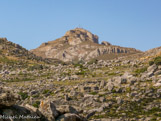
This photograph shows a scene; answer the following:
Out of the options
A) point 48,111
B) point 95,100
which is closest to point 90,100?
point 95,100

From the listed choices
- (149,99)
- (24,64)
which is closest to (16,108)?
(149,99)

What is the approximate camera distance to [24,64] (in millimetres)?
92438

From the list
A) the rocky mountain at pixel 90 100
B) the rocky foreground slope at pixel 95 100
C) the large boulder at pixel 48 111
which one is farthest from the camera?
the large boulder at pixel 48 111

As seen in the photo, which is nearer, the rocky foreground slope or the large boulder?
the rocky foreground slope

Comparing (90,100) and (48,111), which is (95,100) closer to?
(90,100)

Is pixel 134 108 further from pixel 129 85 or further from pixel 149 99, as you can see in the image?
pixel 129 85

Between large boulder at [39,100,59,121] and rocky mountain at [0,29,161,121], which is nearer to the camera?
rocky mountain at [0,29,161,121]

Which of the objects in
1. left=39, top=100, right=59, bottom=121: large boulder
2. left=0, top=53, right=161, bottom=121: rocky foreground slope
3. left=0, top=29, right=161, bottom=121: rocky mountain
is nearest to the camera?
left=0, top=29, right=161, bottom=121: rocky mountain

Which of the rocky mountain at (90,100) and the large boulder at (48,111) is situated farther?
the large boulder at (48,111)

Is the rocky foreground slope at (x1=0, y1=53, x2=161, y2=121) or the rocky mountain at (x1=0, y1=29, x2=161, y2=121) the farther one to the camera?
the rocky foreground slope at (x1=0, y1=53, x2=161, y2=121)

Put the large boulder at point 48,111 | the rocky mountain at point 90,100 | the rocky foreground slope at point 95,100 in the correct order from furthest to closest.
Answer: the large boulder at point 48,111
the rocky foreground slope at point 95,100
the rocky mountain at point 90,100

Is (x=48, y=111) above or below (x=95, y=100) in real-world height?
above

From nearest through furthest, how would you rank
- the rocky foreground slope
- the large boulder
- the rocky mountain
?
1. the rocky mountain
2. the rocky foreground slope
3. the large boulder

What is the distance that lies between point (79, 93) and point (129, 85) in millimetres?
6814
